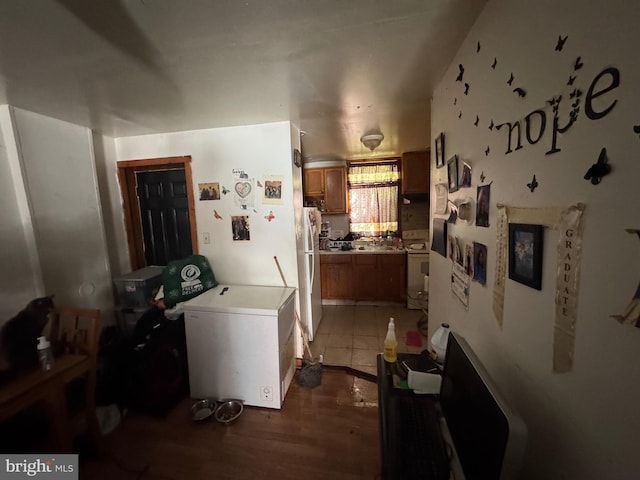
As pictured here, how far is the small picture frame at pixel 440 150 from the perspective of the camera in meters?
1.42

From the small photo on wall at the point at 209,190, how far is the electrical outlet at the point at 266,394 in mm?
1640

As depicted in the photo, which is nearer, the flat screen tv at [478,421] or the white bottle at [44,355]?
the flat screen tv at [478,421]

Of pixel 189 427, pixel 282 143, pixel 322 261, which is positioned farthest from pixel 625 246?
pixel 322 261

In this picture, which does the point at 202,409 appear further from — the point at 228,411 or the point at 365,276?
the point at 365,276

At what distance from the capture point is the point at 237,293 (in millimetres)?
2018

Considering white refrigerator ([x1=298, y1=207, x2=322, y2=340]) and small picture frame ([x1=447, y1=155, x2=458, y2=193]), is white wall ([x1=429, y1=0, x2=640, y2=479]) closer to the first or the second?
small picture frame ([x1=447, y1=155, x2=458, y2=193])

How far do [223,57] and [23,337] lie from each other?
193 cm

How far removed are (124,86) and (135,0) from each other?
0.77m

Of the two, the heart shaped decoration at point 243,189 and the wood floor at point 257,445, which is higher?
the heart shaped decoration at point 243,189

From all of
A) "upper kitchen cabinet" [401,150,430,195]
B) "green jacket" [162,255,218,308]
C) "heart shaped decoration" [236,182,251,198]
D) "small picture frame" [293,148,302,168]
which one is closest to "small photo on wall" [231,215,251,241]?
"heart shaped decoration" [236,182,251,198]

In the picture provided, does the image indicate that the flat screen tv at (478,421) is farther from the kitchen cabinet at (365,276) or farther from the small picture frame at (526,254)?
the kitchen cabinet at (365,276)

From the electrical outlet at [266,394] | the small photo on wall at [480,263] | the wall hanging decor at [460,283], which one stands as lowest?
the electrical outlet at [266,394]

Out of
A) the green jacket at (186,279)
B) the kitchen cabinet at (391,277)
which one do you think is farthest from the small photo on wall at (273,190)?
the kitchen cabinet at (391,277)

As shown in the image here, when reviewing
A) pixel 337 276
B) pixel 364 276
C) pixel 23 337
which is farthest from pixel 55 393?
pixel 364 276
